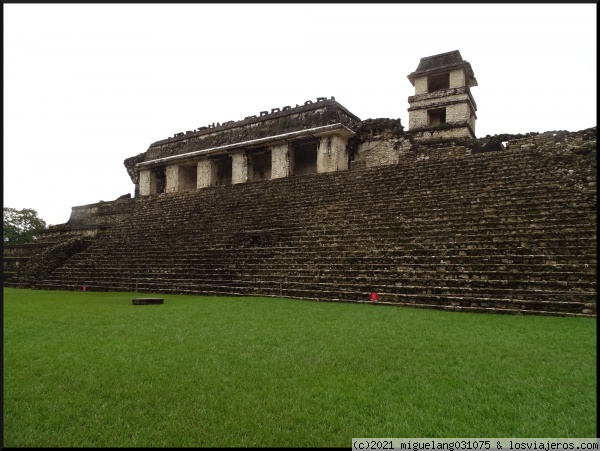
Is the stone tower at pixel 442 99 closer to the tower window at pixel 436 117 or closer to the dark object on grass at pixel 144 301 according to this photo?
the tower window at pixel 436 117

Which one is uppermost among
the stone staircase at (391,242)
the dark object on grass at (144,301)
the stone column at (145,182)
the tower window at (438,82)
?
the tower window at (438,82)

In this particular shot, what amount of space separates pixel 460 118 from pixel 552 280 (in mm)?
11434

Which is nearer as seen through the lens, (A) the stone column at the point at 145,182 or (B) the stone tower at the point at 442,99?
(B) the stone tower at the point at 442,99

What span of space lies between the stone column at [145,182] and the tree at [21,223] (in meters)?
13.3

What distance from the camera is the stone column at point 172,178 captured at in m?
19.9

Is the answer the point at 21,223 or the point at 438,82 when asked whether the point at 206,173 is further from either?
the point at 21,223

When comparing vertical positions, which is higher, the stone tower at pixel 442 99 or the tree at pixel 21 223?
the stone tower at pixel 442 99

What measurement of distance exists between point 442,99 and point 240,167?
356 inches

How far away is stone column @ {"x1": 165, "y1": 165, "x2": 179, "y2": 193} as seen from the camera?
19891mm

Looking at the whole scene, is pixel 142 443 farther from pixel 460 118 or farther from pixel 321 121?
pixel 460 118

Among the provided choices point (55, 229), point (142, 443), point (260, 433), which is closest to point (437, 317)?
point (260, 433)

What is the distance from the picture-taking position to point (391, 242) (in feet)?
30.7

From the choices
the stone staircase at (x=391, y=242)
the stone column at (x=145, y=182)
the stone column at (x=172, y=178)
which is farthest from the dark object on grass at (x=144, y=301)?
the stone column at (x=145, y=182)

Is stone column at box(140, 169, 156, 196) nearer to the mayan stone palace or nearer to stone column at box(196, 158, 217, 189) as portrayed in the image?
the mayan stone palace
